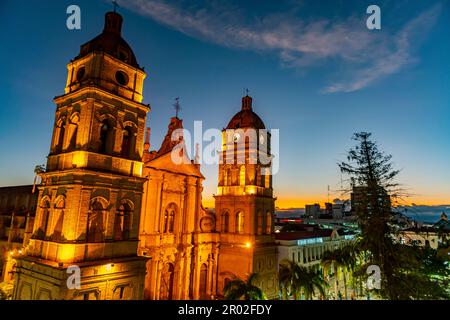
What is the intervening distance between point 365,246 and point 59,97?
21.5 meters

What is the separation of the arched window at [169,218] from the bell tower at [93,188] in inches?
362

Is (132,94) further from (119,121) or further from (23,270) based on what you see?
(23,270)

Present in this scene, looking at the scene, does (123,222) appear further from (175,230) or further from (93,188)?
(175,230)

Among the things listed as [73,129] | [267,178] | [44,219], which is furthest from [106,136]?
[267,178]

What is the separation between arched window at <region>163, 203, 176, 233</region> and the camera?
92.6ft

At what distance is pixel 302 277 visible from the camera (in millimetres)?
22531

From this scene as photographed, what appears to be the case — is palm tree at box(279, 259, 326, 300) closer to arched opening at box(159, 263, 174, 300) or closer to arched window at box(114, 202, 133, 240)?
arched opening at box(159, 263, 174, 300)

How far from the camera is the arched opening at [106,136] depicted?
18578mm

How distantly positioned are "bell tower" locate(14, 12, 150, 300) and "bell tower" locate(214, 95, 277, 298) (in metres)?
14.3

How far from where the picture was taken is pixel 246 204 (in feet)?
103

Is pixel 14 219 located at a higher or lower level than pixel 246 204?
lower

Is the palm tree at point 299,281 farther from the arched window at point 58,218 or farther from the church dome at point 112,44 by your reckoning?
the church dome at point 112,44

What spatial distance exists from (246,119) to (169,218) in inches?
572

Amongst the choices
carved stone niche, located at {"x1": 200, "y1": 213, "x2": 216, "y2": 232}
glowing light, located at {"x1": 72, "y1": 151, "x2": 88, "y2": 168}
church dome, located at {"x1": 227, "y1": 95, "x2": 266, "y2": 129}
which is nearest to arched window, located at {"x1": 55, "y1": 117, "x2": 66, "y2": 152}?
glowing light, located at {"x1": 72, "y1": 151, "x2": 88, "y2": 168}
